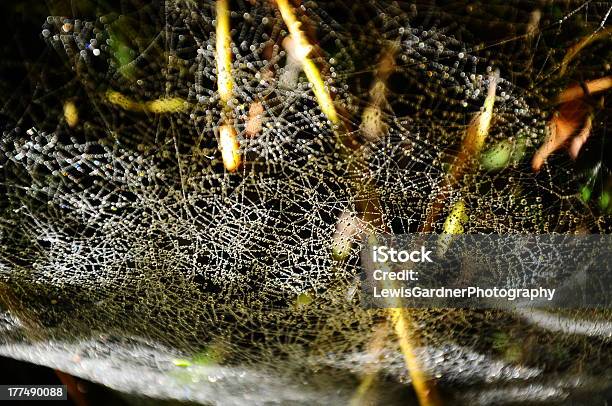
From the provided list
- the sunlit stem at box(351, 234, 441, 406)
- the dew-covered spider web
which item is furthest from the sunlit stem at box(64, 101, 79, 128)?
the sunlit stem at box(351, 234, 441, 406)

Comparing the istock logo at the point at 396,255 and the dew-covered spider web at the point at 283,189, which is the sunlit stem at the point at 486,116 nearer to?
the dew-covered spider web at the point at 283,189

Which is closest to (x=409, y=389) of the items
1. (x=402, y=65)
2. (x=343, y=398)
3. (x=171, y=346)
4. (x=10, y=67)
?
(x=343, y=398)

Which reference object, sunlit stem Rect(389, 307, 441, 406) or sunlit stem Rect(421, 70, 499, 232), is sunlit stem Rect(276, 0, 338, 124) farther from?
sunlit stem Rect(389, 307, 441, 406)

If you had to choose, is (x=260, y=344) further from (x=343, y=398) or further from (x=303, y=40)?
(x=303, y=40)

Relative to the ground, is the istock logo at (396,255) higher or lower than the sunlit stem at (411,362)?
higher

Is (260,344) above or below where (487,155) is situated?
below

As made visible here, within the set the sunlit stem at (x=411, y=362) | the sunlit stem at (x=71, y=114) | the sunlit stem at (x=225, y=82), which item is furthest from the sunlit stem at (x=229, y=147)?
the sunlit stem at (x=411, y=362)

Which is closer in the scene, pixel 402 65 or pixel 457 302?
pixel 402 65
